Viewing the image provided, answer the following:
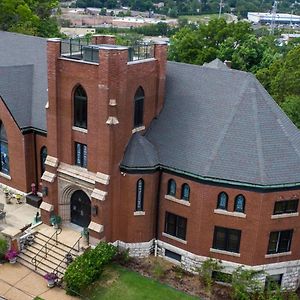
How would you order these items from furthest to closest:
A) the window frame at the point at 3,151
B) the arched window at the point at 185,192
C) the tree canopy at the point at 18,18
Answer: the tree canopy at the point at 18,18
the window frame at the point at 3,151
the arched window at the point at 185,192

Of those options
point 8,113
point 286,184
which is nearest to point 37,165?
point 8,113

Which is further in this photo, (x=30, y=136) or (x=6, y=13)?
(x=6, y=13)

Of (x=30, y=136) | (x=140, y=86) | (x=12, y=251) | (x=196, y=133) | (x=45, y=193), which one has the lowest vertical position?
(x=12, y=251)

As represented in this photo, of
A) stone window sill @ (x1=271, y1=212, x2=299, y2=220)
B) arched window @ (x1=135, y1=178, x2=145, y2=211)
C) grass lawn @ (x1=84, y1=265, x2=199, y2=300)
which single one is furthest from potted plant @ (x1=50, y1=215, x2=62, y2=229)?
stone window sill @ (x1=271, y1=212, x2=299, y2=220)

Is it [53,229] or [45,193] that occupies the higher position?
[45,193]

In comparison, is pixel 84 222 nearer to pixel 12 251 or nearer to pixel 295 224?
pixel 12 251

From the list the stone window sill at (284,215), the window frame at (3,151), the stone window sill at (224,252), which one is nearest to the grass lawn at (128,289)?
the stone window sill at (224,252)

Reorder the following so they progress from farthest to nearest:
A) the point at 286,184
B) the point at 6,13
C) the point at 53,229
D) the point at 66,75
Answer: the point at 6,13 → the point at 53,229 → the point at 66,75 → the point at 286,184

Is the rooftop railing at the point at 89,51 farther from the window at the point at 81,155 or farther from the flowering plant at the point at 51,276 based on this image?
the flowering plant at the point at 51,276
